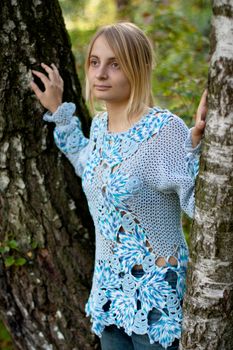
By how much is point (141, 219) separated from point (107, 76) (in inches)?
22.9

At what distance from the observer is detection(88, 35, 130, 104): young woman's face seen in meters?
2.21

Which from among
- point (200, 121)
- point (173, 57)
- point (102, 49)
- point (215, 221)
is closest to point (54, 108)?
point (102, 49)

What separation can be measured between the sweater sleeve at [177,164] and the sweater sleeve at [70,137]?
19.6 inches

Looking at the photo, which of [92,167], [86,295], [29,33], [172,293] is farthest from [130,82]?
[86,295]

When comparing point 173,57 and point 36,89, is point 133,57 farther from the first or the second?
point 173,57

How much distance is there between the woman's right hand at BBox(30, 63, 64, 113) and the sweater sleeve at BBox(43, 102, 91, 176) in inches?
1.4

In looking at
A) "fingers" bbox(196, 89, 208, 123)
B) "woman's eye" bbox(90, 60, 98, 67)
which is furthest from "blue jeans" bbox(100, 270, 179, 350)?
"woman's eye" bbox(90, 60, 98, 67)

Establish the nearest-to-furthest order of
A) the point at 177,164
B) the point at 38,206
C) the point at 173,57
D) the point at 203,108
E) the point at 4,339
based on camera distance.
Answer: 1. the point at 203,108
2. the point at 177,164
3. the point at 38,206
4. the point at 4,339
5. the point at 173,57

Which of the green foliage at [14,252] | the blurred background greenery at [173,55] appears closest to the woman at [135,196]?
the green foliage at [14,252]

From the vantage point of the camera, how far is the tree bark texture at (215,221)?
1.60 metres

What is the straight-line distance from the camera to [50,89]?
8.29 ft

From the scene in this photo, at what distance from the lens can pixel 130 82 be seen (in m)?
2.22

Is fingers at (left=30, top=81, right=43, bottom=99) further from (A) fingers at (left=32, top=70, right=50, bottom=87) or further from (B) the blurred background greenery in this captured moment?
(B) the blurred background greenery

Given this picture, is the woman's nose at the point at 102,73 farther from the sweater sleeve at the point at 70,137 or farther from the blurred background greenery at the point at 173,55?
the blurred background greenery at the point at 173,55
